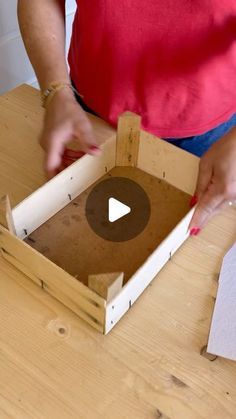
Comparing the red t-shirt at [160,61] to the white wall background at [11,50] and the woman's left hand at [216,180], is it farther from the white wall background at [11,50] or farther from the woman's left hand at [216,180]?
the white wall background at [11,50]

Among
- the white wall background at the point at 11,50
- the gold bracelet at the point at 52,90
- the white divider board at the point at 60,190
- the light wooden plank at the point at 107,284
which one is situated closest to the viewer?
the light wooden plank at the point at 107,284

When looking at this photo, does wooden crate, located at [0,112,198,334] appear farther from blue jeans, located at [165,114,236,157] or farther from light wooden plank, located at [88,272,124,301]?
blue jeans, located at [165,114,236,157]

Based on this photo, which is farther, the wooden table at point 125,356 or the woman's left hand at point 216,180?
the woman's left hand at point 216,180

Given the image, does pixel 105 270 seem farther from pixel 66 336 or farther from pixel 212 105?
pixel 212 105

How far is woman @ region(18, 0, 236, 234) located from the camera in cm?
61

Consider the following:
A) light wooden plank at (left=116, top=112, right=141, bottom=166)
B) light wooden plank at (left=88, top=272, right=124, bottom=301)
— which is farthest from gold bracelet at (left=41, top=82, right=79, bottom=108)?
light wooden plank at (left=88, top=272, right=124, bottom=301)

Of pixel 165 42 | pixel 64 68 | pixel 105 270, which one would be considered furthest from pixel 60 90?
pixel 105 270

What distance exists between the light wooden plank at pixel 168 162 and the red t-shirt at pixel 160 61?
86mm

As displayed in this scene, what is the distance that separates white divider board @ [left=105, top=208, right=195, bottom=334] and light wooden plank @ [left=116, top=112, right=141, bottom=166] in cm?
19

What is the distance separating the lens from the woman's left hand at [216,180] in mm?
574

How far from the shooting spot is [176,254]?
1.98ft

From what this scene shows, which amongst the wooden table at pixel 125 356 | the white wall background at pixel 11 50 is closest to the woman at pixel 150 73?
the wooden table at pixel 125 356

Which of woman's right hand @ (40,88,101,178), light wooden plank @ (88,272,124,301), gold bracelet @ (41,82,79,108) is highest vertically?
gold bracelet @ (41,82,79,108)
